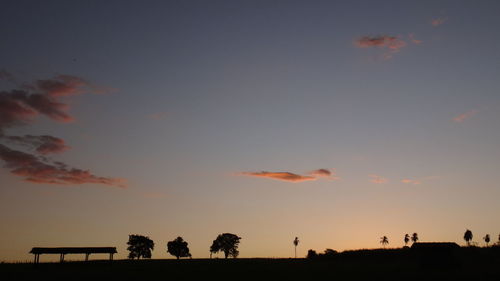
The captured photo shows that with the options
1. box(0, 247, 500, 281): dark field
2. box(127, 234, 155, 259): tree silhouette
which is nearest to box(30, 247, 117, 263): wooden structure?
box(0, 247, 500, 281): dark field

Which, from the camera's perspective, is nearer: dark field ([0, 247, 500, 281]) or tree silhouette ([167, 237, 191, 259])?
dark field ([0, 247, 500, 281])

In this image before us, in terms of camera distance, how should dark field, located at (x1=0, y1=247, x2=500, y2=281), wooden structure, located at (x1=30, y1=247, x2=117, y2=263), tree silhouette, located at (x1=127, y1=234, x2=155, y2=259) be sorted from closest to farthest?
1. dark field, located at (x1=0, y1=247, x2=500, y2=281)
2. wooden structure, located at (x1=30, y1=247, x2=117, y2=263)
3. tree silhouette, located at (x1=127, y1=234, x2=155, y2=259)

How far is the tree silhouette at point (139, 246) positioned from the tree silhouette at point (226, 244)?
2445cm

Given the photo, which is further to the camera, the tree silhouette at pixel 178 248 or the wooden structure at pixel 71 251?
the tree silhouette at pixel 178 248

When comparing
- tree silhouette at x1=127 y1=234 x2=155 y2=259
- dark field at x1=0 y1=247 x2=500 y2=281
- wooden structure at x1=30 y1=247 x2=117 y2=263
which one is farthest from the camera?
tree silhouette at x1=127 y1=234 x2=155 y2=259

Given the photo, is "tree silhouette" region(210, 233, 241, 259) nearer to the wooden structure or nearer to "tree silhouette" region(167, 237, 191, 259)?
"tree silhouette" region(167, 237, 191, 259)

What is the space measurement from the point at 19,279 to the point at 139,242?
3872 inches

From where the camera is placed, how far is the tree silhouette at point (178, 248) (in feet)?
461

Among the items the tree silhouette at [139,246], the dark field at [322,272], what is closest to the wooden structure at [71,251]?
the dark field at [322,272]

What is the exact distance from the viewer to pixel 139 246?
133625 millimetres

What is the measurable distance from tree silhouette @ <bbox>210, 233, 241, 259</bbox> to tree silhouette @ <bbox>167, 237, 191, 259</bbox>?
11982 millimetres

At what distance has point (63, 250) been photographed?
58219mm

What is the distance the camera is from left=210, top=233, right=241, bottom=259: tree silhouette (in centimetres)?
15012

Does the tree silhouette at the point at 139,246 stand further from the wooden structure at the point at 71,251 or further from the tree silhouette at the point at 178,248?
the wooden structure at the point at 71,251
